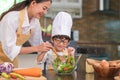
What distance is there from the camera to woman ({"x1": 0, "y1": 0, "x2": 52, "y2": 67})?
6.17 ft

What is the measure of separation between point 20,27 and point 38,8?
6.8 inches

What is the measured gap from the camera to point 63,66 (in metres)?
1.80

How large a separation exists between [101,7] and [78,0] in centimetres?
44

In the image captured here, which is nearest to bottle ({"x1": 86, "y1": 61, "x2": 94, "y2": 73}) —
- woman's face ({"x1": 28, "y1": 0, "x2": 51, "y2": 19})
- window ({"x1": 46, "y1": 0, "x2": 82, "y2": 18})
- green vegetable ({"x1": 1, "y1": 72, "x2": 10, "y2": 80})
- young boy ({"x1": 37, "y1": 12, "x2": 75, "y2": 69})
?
young boy ({"x1": 37, "y1": 12, "x2": 75, "y2": 69})

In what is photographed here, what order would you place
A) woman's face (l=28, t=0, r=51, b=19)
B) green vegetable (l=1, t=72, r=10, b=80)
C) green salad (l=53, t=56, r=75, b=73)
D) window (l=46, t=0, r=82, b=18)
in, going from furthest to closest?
window (l=46, t=0, r=82, b=18) → woman's face (l=28, t=0, r=51, b=19) → green salad (l=53, t=56, r=75, b=73) → green vegetable (l=1, t=72, r=10, b=80)

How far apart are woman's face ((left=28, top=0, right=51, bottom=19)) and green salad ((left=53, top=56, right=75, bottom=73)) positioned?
0.32 m

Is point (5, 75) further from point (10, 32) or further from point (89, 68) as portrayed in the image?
point (89, 68)

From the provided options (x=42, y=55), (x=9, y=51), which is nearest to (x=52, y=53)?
(x=42, y=55)

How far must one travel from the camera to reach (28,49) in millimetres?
1883

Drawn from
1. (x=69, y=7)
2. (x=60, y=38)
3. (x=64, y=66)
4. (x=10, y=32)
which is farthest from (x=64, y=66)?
(x=69, y=7)

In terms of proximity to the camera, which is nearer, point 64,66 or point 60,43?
point 64,66

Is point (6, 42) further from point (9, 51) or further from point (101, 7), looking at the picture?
point (101, 7)

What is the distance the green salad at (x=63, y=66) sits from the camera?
1.80 m

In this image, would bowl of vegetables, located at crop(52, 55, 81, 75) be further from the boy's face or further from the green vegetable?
the green vegetable
